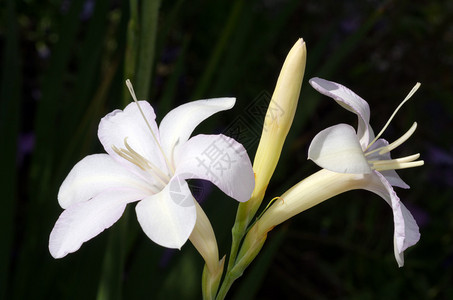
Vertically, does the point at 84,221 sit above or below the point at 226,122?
above

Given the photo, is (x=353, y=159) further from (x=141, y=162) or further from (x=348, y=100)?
(x=141, y=162)

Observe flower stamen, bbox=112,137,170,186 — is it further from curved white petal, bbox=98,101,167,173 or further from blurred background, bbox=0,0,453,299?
blurred background, bbox=0,0,453,299

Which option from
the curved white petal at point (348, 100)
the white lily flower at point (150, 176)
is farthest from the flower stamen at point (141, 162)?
the curved white petal at point (348, 100)

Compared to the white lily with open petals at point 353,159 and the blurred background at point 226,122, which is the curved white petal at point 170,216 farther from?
the blurred background at point 226,122

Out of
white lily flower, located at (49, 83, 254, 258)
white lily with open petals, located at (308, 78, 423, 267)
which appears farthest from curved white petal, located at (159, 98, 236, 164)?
white lily with open petals, located at (308, 78, 423, 267)

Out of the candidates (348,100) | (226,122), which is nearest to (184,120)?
(348,100)

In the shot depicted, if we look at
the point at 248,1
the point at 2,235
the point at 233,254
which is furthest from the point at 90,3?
the point at 233,254
